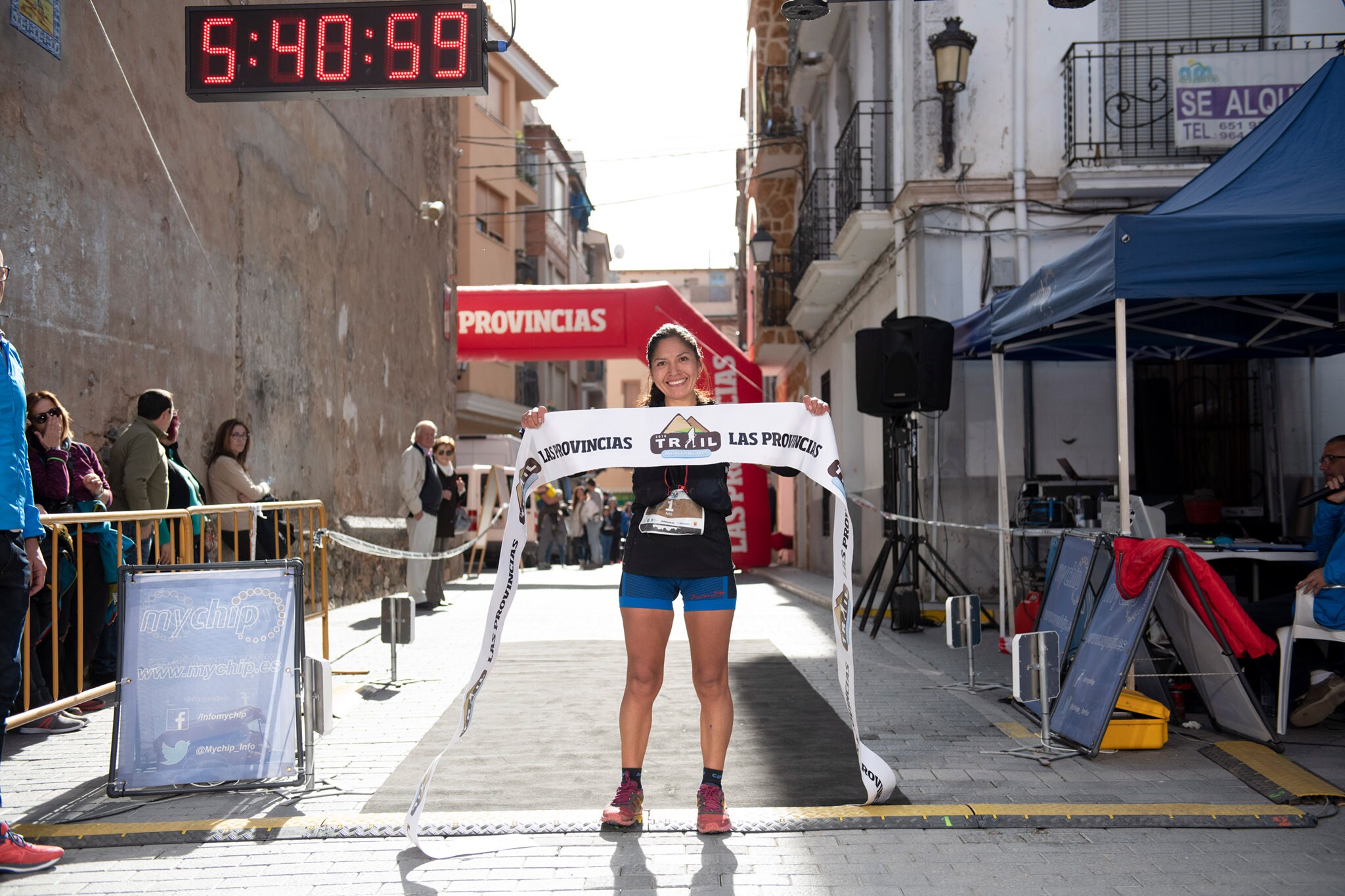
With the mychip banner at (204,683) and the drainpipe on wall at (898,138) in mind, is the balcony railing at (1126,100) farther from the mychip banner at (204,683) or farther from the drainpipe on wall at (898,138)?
the mychip banner at (204,683)

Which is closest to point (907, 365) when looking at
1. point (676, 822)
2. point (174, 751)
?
point (676, 822)

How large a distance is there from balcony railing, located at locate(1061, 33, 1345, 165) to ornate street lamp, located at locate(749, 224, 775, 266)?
9.24 m

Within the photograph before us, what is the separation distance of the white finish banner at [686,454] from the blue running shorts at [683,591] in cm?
46

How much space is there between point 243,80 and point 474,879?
19.2ft

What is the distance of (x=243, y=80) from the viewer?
780cm

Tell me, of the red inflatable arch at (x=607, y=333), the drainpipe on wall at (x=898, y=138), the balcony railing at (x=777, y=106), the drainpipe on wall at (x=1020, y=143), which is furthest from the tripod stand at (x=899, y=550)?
the balcony railing at (x=777, y=106)

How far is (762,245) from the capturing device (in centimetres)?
2138

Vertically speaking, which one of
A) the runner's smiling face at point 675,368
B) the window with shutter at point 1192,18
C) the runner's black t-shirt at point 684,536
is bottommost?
the runner's black t-shirt at point 684,536

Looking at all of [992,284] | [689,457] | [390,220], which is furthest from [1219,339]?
[390,220]

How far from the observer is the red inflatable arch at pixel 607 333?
1859cm

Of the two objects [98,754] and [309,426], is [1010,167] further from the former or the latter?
[98,754]

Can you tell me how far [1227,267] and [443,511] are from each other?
28.8 ft

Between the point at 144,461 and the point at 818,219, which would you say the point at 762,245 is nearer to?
the point at 818,219

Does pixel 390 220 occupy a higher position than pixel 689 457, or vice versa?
pixel 390 220
